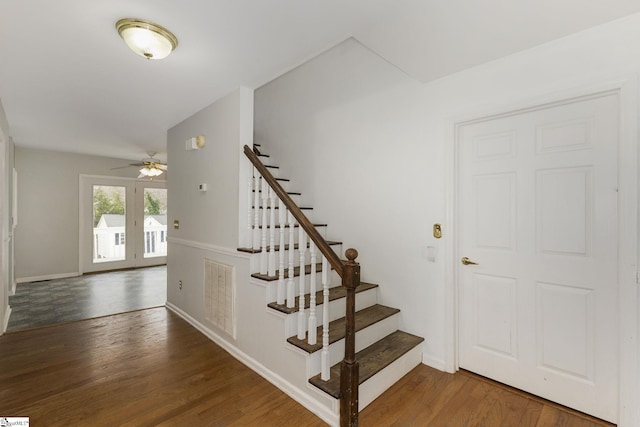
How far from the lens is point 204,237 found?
3275mm

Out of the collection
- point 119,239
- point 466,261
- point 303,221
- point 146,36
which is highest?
point 146,36

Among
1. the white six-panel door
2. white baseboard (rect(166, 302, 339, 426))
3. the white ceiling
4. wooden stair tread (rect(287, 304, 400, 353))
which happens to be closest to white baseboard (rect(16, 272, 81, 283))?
the white ceiling

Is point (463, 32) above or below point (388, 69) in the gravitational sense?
below

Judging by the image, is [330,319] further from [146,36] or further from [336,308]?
[146,36]

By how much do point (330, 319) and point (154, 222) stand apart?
6.46m

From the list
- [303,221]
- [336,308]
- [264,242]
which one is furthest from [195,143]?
[336,308]

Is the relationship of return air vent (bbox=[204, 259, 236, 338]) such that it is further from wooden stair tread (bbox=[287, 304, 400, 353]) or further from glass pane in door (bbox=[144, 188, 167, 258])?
glass pane in door (bbox=[144, 188, 167, 258])

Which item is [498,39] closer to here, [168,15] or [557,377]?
[168,15]

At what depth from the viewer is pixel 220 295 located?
9.73ft

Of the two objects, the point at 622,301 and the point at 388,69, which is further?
the point at 388,69

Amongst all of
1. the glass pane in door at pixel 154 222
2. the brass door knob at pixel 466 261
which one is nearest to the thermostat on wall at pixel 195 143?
the brass door knob at pixel 466 261

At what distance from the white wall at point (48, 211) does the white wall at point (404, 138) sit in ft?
17.3

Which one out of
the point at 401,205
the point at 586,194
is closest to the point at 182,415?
the point at 401,205

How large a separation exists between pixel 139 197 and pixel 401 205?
6.62 meters
